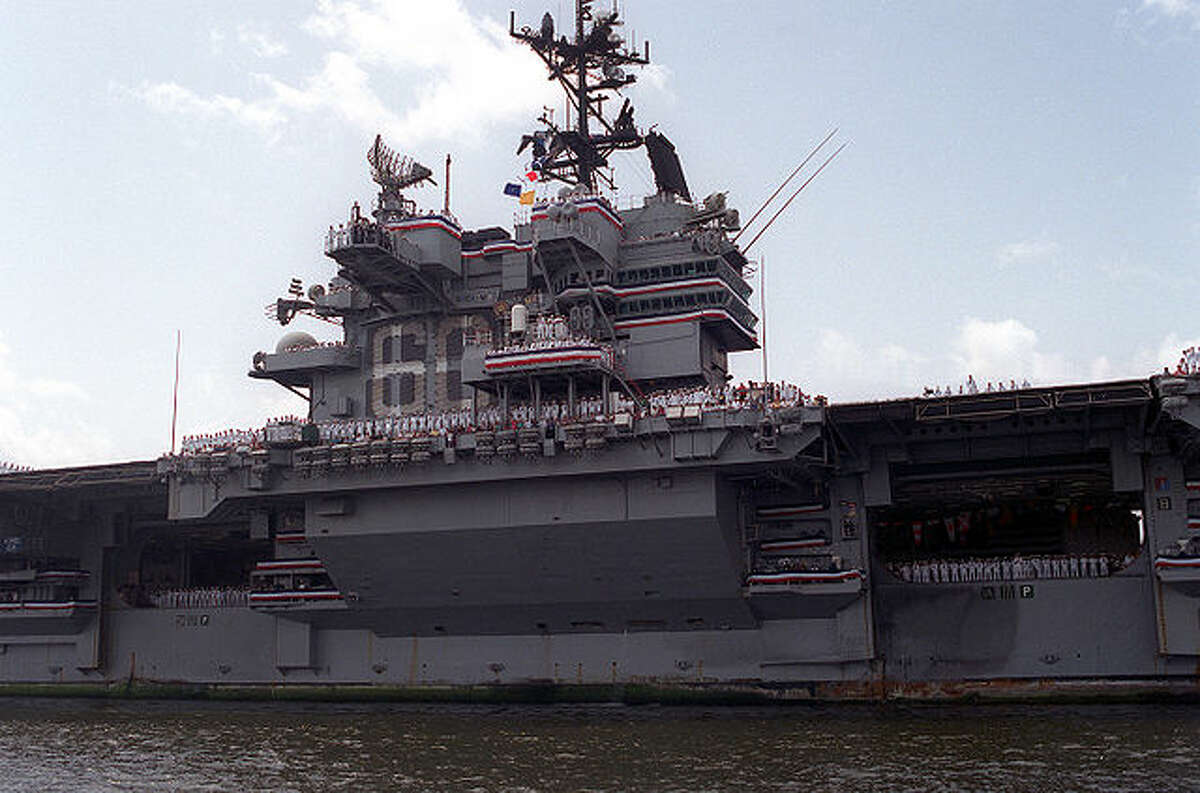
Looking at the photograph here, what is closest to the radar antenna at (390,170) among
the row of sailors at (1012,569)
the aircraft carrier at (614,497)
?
the aircraft carrier at (614,497)

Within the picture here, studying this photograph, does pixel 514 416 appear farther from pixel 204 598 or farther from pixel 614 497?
pixel 204 598

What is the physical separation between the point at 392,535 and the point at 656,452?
314 inches

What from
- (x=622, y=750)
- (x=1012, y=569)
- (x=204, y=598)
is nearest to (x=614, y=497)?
(x=622, y=750)

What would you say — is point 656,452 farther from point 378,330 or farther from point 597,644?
point 378,330

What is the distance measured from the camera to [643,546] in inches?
1208

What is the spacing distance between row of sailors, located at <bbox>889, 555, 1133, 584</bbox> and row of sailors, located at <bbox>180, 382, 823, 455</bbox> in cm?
633

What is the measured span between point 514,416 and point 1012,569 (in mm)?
13481

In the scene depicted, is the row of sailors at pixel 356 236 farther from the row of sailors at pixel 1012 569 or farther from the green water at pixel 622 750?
the row of sailors at pixel 1012 569

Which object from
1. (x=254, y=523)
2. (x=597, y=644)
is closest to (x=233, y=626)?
(x=254, y=523)

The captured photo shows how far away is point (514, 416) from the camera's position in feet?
104

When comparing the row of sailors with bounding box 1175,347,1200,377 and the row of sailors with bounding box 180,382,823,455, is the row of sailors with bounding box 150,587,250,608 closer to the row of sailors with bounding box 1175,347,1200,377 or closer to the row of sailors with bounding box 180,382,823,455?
the row of sailors with bounding box 180,382,823,455

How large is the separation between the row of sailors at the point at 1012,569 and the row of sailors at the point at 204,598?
20.5 metres

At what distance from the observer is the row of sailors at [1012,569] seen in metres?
30.3

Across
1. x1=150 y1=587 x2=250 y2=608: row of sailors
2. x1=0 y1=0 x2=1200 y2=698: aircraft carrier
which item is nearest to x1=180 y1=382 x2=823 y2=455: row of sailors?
x1=0 y1=0 x2=1200 y2=698: aircraft carrier
